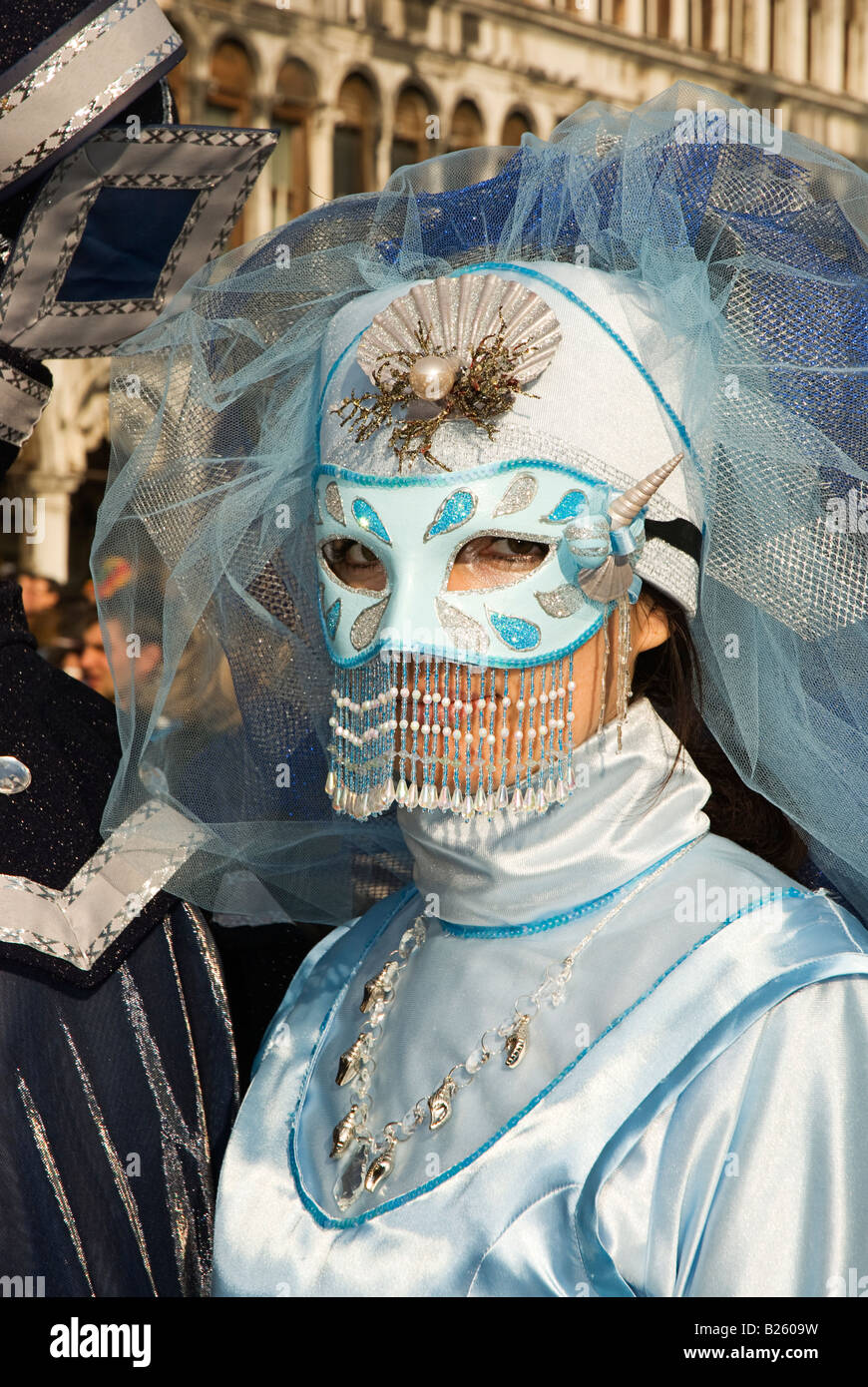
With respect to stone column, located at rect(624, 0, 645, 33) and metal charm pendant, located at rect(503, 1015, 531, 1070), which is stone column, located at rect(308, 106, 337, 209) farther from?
metal charm pendant, located at rect(503, 1015, 531, 1070)

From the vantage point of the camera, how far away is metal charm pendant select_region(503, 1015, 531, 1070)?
173 centimetres

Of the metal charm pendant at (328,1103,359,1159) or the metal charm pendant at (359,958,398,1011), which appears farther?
the metal charm pendant at (359,958,398,1011)

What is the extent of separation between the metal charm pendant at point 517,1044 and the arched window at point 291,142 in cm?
421

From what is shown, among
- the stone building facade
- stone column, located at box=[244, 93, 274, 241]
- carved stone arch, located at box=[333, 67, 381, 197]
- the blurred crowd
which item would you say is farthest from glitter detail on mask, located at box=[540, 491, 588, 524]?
carved stone arch, located at box=[333, 67, 381, 197]

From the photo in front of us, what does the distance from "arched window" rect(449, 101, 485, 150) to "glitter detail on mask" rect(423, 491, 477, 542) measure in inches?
171

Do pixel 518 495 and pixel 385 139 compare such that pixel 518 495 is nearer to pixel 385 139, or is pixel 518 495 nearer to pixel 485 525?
pixel 485 525

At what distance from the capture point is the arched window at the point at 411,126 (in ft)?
18.4

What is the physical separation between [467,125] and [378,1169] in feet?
15.9

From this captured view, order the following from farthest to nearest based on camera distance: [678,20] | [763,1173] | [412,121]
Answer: [678,20]
[412,121]
[763,1173]

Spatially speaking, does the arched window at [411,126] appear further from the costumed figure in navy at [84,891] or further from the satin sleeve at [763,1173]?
the satin sleeve at [763,1173]

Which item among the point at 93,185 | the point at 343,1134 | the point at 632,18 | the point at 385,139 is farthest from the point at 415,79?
the point at 343,1134

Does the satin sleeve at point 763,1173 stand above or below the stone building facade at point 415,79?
below

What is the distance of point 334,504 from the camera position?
1807 mm

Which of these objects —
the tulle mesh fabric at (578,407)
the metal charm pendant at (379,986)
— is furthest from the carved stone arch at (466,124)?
the metal charm pendant at (379,986)
